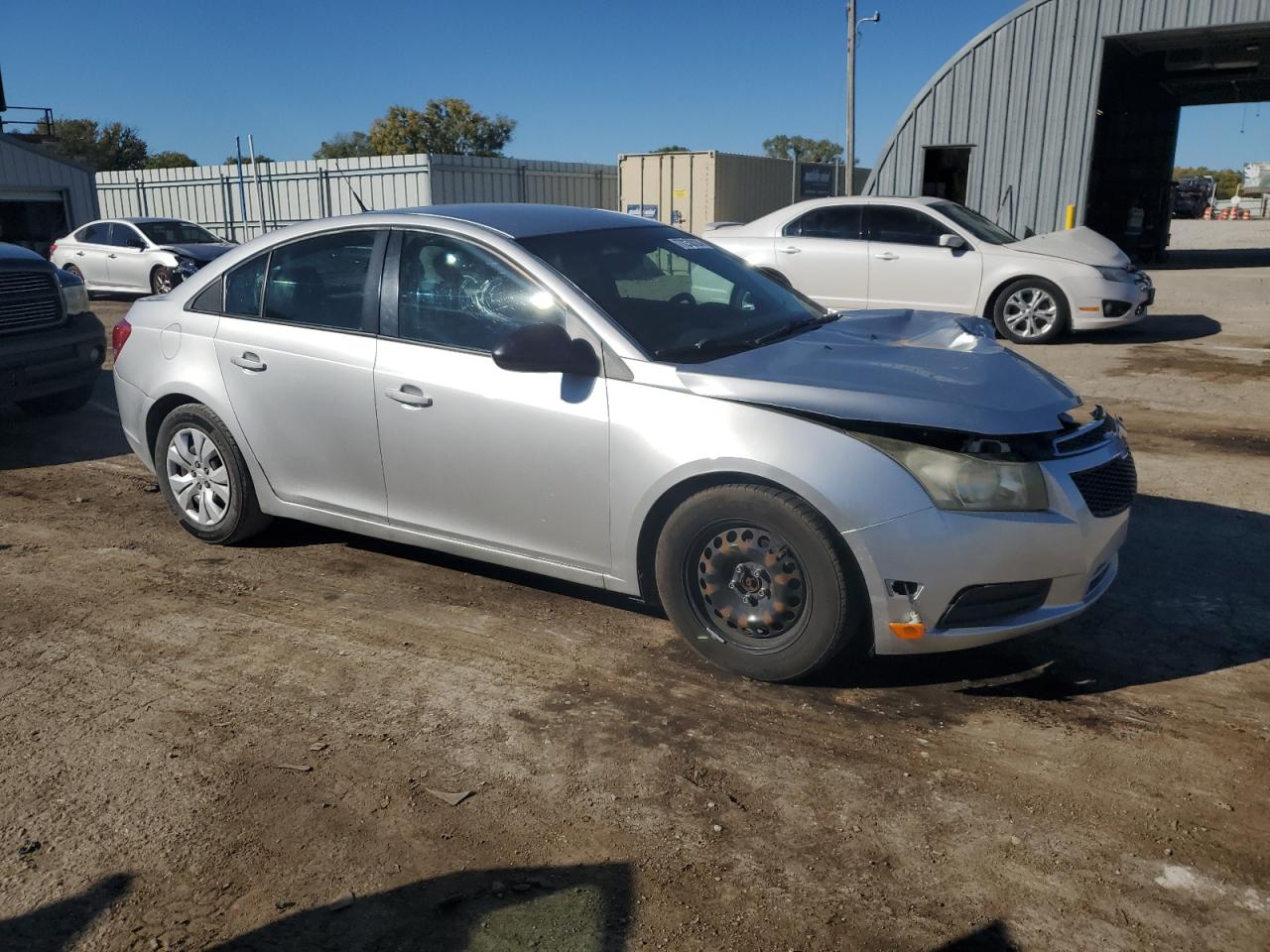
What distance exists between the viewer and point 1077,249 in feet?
39.2

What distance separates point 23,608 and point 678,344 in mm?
3100

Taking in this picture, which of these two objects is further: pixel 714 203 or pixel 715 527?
pixel 714 203

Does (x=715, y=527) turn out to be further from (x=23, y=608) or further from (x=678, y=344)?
(x=23, y=608)

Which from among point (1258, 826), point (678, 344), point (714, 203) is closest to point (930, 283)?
point (678, 344)

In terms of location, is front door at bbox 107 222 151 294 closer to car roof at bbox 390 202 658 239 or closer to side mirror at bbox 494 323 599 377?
car roof at bbox 390 202 658 239

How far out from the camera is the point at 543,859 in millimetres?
2854

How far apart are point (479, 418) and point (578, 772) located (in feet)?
4.96

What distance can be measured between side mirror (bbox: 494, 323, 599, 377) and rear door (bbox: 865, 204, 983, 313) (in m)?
8.71

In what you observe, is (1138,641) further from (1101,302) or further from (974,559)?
(1101,302)

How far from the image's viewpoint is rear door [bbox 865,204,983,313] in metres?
11.8

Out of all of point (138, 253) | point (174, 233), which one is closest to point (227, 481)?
point (138, 253)

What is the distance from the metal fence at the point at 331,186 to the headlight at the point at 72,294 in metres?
16.0

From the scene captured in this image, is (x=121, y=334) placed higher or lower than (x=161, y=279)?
higher

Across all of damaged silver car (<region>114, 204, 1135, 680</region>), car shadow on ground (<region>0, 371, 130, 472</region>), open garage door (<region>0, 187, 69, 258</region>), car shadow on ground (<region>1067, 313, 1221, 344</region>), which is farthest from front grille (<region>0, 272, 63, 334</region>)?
open garage door (<region>0, 187, 69, 258</region>)
